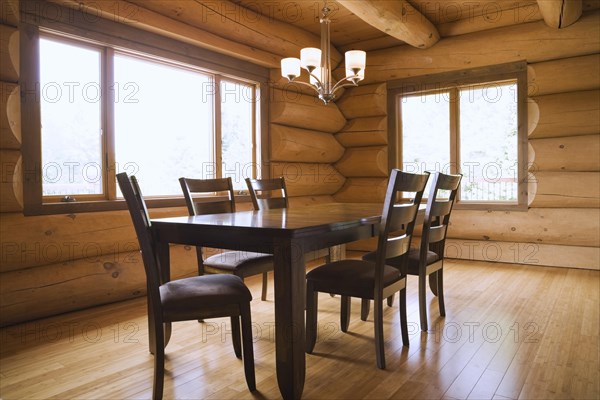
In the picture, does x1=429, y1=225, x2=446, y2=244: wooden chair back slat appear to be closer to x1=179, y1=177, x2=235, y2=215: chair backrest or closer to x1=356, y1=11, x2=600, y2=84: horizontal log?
x1=179, y1=177, x2=235, y2=215: chair backrest

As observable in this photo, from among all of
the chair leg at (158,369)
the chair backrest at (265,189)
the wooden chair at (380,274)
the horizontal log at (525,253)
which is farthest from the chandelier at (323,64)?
the horizontal log at (525,253)

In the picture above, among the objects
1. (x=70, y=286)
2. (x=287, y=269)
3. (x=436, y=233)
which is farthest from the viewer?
(x=70, y=286)

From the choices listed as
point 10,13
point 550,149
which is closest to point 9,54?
point 10,13

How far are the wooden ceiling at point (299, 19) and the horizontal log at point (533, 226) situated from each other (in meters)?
2.07

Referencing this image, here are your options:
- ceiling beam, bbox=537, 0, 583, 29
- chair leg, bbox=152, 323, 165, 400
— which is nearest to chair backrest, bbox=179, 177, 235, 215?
chair leg, bbox=152, 323, 165, 400

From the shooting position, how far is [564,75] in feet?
15.4

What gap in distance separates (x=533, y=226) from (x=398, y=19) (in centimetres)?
280

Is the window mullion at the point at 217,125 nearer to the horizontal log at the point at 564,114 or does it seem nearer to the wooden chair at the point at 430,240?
the wooden chair at the point at 430,240

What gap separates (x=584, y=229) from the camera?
4.66 m

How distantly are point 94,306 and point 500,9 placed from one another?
5.23m

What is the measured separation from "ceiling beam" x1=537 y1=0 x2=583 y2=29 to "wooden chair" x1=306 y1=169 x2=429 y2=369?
9.33 feet

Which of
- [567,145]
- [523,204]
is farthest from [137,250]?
[567,145]

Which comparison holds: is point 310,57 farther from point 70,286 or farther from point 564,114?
point 564,114

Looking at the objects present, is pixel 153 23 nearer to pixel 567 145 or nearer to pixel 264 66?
pixel 264 66
